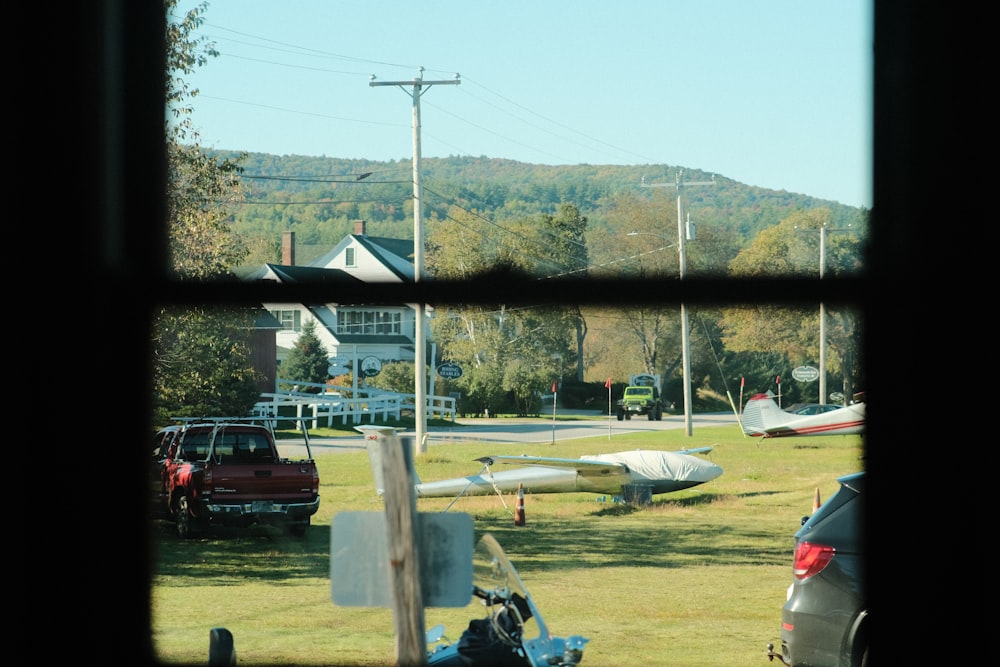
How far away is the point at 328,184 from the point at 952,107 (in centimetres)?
223

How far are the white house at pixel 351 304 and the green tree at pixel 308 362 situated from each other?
0.07 meters

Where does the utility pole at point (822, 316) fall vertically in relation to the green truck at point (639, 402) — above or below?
above

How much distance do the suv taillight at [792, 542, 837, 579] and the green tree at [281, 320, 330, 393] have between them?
5.68 feet

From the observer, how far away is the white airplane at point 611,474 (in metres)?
12.6

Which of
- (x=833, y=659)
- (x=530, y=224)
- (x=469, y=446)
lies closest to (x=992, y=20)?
(x=530, y=224)

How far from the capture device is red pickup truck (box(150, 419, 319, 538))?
8.41 metres

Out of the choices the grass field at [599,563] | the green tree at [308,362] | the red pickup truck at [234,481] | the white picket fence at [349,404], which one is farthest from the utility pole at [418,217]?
the red pickup truck at [234,481]

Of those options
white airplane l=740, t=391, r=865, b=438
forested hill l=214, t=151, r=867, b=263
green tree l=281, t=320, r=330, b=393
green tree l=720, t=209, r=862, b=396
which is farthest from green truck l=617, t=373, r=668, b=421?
green tree l=720, t=209, r=862, b=396

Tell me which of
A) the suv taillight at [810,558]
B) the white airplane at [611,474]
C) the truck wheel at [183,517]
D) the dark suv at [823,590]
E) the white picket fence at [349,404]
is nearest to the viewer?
the dark suv at [823,590]

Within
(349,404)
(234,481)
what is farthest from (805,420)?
(234,481)

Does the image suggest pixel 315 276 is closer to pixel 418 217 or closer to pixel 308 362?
pixel 418 217

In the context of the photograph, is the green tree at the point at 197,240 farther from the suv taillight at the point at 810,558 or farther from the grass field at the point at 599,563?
the suv taillight at the point at 810,558

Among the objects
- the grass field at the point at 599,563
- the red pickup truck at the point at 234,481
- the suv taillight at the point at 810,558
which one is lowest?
the grass field at the point at 599,563

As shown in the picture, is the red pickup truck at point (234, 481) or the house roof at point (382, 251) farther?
the red pickup truck at point (234, 481)
